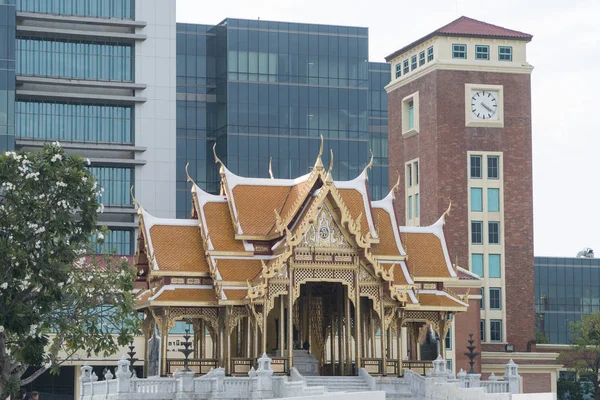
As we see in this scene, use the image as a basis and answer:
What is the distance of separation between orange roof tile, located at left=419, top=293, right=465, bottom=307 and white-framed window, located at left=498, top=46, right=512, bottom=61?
46.0m

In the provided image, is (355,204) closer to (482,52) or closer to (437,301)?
(437,301)

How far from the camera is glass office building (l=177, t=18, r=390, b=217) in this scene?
125062 millimetres

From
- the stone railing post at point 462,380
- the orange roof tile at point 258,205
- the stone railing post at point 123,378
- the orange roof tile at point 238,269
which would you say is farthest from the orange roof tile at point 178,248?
the stone railing post at point 462,380

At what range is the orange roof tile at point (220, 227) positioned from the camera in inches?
2212

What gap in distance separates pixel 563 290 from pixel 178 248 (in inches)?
3267

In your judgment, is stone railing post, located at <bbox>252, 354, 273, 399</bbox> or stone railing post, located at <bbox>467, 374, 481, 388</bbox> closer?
stone railing post, located at <bbox>252, 354, 273, 399</bbox>

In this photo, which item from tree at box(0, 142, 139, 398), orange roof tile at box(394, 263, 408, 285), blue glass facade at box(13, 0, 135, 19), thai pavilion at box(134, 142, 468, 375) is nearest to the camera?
tree at box(0, 142, 139, 398)

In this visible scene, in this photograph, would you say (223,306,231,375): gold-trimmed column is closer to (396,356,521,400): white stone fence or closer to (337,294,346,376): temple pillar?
(337,294,346,376): temple pillar

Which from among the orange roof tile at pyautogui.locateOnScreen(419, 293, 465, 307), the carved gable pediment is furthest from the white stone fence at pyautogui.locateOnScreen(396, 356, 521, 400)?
the carved gable pediment

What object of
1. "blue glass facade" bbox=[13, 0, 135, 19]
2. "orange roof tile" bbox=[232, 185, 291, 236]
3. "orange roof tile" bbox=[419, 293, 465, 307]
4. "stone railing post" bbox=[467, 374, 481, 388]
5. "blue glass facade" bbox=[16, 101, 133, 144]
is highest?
"blue glass facade" bbox=[13, 0, 135, 19]

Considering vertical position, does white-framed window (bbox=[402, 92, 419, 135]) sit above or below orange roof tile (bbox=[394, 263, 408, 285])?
above

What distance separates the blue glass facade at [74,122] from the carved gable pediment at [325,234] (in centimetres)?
5217

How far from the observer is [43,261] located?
A: 44562mm

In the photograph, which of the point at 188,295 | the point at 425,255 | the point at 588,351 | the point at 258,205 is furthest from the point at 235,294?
the point at 588,351
